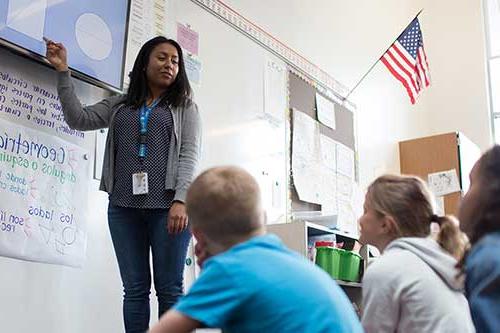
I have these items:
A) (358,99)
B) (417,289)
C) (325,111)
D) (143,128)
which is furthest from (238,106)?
(417,289)

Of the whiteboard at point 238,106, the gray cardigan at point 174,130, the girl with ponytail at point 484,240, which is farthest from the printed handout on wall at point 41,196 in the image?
the girl with ponytail at point 484,240

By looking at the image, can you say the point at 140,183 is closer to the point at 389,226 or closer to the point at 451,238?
the point at 389,226

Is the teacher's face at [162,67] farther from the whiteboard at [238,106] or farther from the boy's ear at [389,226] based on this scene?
the boy's ear at [389,226]

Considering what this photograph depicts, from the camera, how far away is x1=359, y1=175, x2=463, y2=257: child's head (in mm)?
1676

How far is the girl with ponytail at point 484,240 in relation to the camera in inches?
46.7

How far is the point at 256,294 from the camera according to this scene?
3.19 feet

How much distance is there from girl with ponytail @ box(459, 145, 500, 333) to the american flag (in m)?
3.26

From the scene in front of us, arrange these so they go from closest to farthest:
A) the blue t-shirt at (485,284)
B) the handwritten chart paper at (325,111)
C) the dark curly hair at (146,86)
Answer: the blue t-shirt at (485,284) → the dark curly hair at (146,86) → the handwritten chart paper at (325,111)

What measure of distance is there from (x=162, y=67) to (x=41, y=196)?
23.9 inches

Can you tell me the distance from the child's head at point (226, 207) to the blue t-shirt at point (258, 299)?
0.26ft

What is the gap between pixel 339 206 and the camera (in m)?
4.12

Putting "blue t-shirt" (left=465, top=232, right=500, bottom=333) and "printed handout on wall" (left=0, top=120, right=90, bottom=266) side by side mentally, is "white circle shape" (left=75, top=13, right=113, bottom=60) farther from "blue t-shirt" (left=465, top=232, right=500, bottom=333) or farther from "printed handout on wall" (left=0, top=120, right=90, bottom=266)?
"blue t-shirt" (left=465, top=232, right=500, bottom=333)

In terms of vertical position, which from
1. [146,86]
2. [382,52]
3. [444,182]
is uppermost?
[382,52]

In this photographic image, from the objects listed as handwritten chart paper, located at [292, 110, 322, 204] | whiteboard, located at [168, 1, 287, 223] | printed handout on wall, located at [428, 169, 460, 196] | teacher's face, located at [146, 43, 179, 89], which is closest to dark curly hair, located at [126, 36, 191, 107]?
teacher's face, located at [146, 43, 179, 89]
